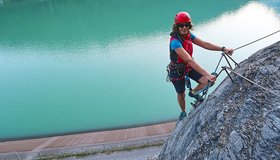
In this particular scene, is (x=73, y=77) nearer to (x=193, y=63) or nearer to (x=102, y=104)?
(x=102, y=104)

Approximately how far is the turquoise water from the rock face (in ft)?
49.7

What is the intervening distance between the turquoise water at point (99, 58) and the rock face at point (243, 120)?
15.1 meters

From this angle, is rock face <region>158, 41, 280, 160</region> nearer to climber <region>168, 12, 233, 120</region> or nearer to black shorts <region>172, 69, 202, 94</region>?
climber <region>168, 12, 233, 120</region>

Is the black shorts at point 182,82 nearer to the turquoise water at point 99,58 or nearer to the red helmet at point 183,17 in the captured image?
the red helmet at point 183,17

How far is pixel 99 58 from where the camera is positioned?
29859 millimetres

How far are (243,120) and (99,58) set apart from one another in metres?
27.0

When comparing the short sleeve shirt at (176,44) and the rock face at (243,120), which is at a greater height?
the short sleeve shirt at (176,44)

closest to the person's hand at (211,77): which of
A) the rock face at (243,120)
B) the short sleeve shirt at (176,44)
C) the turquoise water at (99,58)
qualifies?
the rock face at (243,120)

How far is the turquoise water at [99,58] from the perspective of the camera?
20875 mm

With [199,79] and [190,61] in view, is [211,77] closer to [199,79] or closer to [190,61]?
[190,61]

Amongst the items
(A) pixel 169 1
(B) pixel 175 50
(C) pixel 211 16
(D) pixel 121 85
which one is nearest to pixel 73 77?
(D) pixel 121 85

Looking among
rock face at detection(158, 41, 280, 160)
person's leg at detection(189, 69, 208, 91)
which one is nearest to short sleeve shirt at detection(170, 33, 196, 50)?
person's leg at detection(189, 69, 208, 91)

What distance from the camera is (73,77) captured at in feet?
84.5

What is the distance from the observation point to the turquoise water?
20.9 metres
